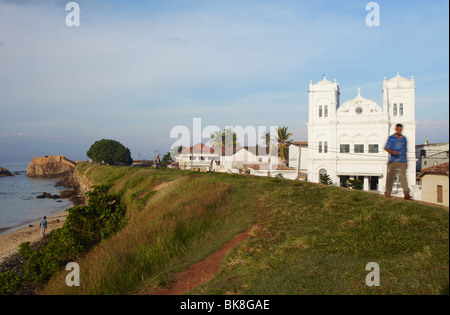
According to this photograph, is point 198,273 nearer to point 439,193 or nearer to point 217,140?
point 439,193

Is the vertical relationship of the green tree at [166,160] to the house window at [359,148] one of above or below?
below

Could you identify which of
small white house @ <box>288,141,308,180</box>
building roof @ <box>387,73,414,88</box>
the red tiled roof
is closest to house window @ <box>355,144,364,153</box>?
building roof @ <box>387,73,414,88</box>

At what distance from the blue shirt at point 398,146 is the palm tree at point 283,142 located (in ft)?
187

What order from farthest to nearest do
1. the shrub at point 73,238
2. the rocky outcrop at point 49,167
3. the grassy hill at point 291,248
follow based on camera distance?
the rocky outcrop at point 49,167 → the shrub at point 73,238 → the grassy hill at point 291,248

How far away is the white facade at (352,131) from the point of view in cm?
3647

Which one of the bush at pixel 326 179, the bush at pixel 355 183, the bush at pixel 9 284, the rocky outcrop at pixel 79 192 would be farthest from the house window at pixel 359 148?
the rocky outcrop at pixel 79 192

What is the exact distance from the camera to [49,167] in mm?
137375

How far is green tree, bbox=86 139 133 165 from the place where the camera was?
10944 cm

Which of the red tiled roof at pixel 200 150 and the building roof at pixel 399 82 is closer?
the building roof at pixel 399 82

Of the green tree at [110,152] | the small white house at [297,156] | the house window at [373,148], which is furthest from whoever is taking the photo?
the green tree at [110,152]

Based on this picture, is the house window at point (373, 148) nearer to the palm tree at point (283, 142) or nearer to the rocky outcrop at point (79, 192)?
the palm tree at point (283, 142)

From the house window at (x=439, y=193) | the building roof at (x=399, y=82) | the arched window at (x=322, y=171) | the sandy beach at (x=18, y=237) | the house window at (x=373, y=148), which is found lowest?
the sandy beach at (x=18, y=237)
